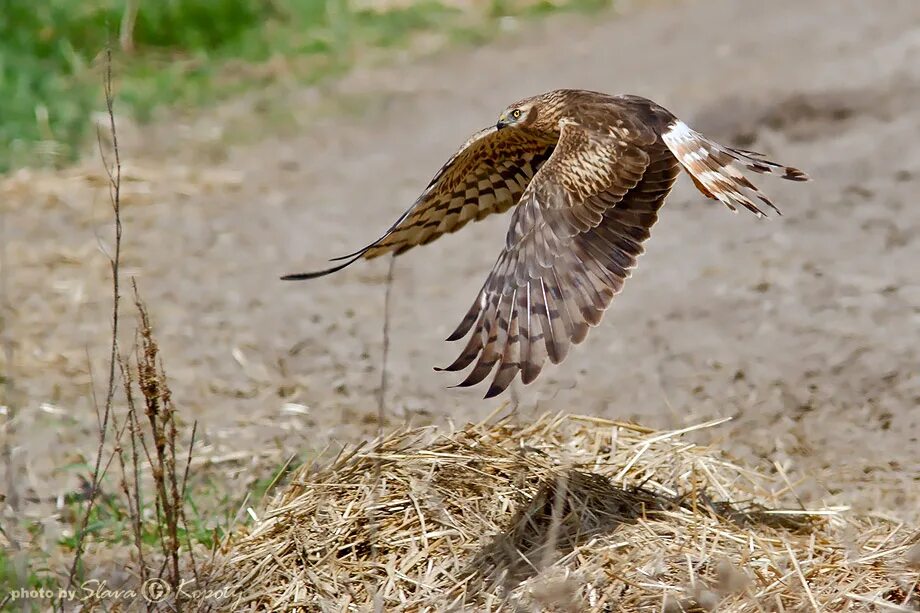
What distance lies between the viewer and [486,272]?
22.5ft

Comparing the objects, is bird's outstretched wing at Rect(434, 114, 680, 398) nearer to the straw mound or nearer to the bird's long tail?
the bird's long tail

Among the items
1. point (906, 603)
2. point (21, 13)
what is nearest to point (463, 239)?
point (906, 603)

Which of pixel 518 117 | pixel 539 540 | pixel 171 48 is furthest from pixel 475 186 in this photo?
pixel 171 48

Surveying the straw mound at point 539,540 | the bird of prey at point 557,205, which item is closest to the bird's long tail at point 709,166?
the bird of prey at point 557,205

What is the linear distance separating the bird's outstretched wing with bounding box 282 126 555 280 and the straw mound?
86 cm

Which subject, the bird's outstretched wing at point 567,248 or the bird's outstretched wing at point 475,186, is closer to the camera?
the bird's outstretched wing at point 567,248

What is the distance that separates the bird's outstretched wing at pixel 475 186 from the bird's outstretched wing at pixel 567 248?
0.45 metres

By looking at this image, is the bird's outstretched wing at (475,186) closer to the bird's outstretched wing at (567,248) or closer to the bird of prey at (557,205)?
the bird of prey at (557,205)

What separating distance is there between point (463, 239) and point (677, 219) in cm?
123

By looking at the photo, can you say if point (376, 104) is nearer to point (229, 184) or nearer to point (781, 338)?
point (229, 184)

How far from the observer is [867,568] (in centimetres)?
350

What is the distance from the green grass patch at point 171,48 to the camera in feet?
Answer: 29.1

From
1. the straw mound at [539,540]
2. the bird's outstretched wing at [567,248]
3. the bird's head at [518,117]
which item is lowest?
the straw mound at [539,540]

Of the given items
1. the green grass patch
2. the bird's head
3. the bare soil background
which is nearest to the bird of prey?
the bird's head
